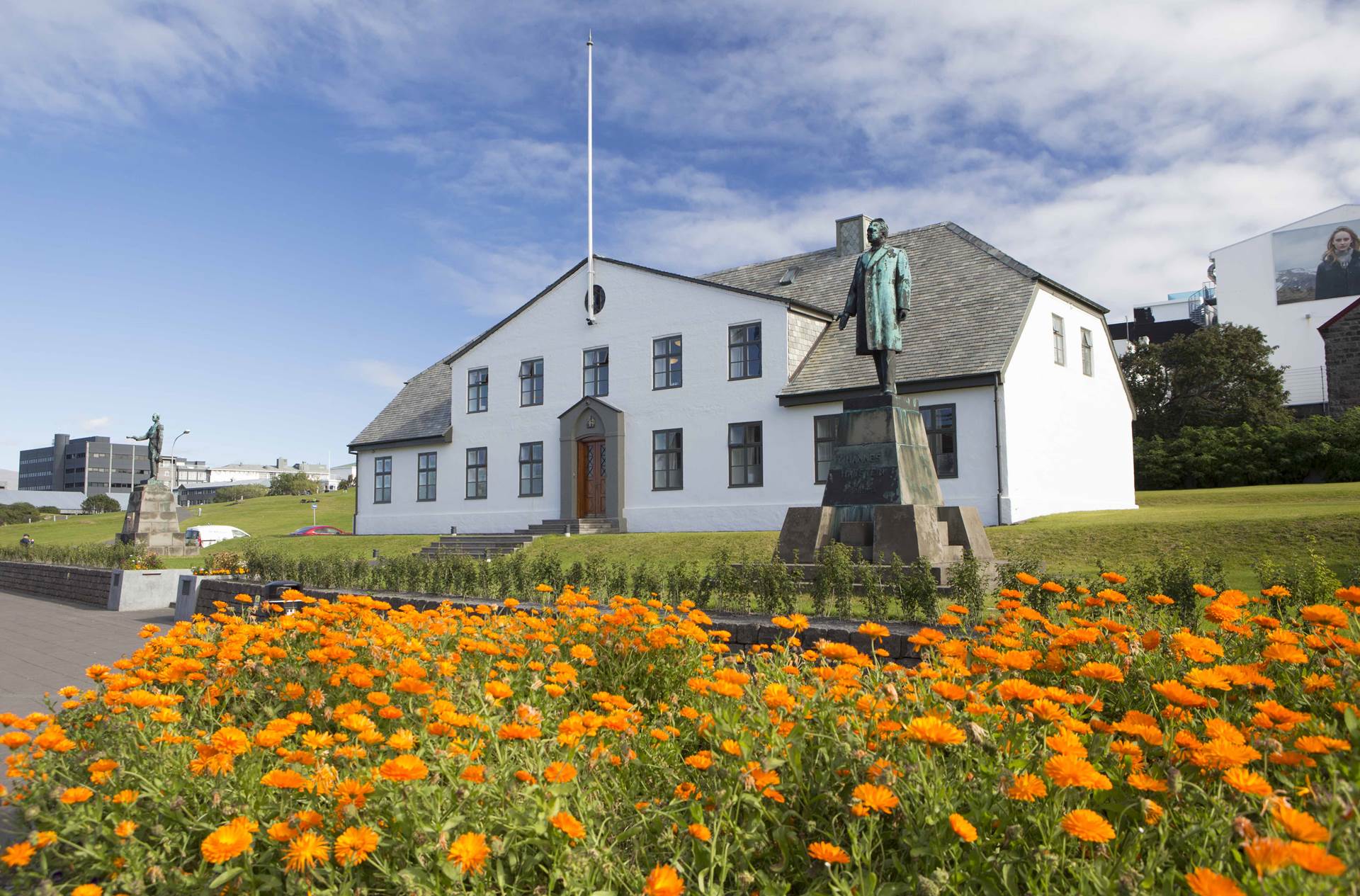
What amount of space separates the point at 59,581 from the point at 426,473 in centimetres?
1407

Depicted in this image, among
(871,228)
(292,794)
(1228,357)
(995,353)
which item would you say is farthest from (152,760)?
(1228,357)

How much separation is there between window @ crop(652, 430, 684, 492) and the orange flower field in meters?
22.2

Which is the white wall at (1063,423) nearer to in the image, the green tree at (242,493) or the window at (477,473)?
the window at (477,473)

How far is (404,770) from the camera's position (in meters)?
2.57

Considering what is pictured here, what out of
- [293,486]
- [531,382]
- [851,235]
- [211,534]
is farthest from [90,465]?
[851,235]

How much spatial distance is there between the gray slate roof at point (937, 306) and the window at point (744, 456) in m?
1.68

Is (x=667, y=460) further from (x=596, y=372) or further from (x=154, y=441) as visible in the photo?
(x=154, y=441)

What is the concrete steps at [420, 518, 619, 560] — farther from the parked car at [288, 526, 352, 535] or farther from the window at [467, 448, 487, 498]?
the parked car at [288, 526, 352, 535]

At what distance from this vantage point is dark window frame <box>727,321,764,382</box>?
25109mm

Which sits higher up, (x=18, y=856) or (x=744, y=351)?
(x=744, y=351)

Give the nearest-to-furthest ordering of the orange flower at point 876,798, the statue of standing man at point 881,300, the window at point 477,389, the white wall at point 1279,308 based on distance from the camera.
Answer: the orange flower at point 876,798 < the statue of standing man at point 881,300 < the window at point 477,389 < the white wall at point 1279,308

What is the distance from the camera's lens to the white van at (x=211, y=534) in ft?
132

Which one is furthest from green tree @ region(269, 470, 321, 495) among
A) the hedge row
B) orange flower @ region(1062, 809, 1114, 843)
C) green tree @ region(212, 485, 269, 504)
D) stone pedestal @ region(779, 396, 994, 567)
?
orange flower @ region(1062, 809, 1114, 843)

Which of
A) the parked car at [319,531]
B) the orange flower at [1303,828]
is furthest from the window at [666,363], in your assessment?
the orange flower at [1303,828]
